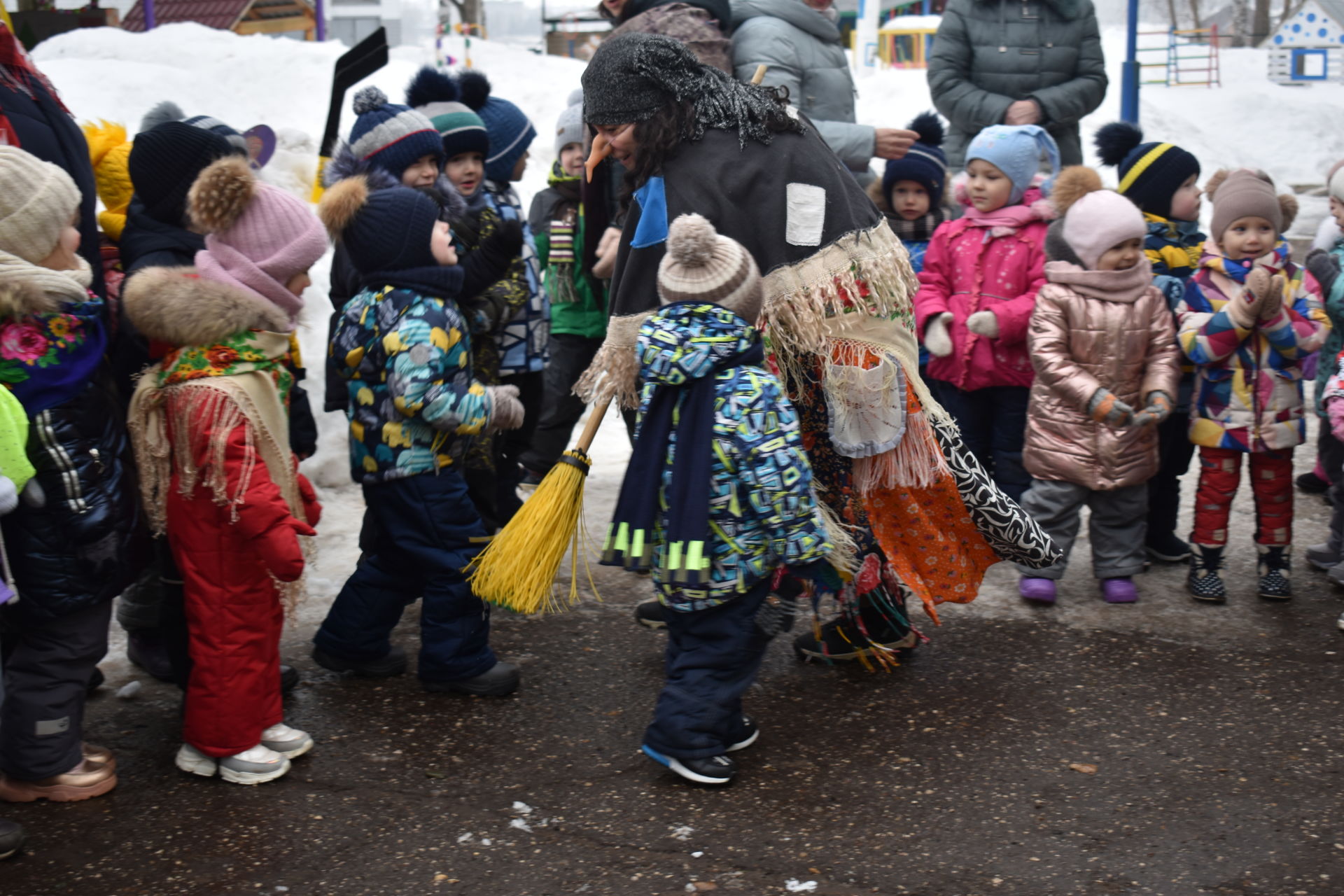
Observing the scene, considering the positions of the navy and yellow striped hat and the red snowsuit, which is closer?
the red snowsuit

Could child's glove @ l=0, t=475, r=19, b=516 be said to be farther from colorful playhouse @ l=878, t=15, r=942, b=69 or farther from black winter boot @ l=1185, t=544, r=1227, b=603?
colorful playhouse @ l=878, t=15, r=942, b=69

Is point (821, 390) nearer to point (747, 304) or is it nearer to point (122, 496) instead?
point (747, 304)

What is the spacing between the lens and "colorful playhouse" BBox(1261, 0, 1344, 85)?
22031 mm

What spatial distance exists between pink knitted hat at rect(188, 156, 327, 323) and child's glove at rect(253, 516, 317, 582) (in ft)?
2.19

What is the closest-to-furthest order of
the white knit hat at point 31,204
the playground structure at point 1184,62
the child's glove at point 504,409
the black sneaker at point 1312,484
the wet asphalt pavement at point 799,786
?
the wet asphalt pavement at point 799,786
the white knit hat at point 31,204
the child's glove at point 504,409
the black sneaker at point 1312,484
the playground structure at point 1184,62

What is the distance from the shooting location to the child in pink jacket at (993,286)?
16.6 ft

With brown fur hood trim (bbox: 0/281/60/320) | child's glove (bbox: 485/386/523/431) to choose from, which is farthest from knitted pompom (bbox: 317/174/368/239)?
brown fur hood trim (bbox: 0/281/60/320)

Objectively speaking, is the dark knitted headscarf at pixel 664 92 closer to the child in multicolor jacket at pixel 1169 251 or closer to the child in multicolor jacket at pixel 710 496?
the child in multicolor jacket at pixel 710 496

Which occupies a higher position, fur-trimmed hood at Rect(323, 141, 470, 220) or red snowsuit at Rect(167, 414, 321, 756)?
fur-trimmed hood at Rect(323, 141, 470, 220)

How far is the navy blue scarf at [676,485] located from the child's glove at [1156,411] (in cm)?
196

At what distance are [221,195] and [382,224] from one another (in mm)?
485

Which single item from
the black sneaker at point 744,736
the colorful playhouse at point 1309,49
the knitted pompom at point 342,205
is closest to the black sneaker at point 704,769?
the black sneaker at point 744,736

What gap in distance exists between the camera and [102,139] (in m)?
4.41

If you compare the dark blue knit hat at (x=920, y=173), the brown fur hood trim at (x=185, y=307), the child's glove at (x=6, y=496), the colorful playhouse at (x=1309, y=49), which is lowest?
the child's glove at (x=6, y=496)
